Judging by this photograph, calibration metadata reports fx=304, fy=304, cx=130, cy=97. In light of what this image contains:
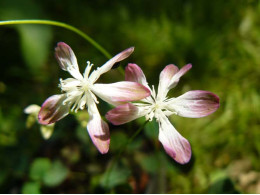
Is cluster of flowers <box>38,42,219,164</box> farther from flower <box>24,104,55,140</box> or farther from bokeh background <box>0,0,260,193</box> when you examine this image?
bokeh background <box>0,0,260,193</box>

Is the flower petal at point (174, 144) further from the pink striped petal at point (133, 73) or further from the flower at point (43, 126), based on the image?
the flower at point (43, 126)

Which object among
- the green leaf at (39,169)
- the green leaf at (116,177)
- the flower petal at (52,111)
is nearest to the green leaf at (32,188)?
the green leaf at (39,169)

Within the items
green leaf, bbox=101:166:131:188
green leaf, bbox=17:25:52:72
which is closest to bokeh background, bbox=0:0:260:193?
green leaf, bbox=17:25:52:72

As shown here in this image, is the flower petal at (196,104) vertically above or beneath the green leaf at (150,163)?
above

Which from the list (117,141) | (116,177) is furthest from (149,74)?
(116,177)

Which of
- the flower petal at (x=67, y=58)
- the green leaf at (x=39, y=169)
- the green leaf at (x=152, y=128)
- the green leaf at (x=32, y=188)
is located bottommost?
the green leaf at (x=32, y=188)
